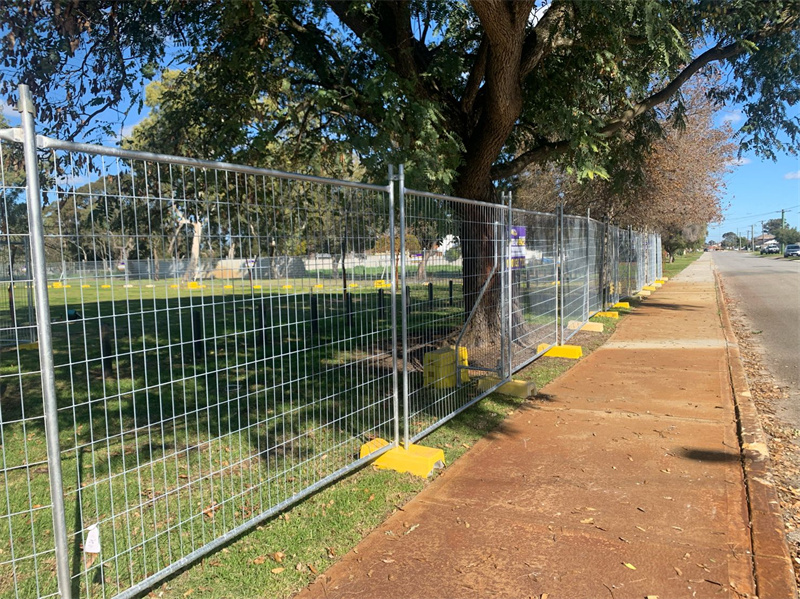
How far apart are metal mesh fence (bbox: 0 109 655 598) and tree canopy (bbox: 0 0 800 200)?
4.72 ft

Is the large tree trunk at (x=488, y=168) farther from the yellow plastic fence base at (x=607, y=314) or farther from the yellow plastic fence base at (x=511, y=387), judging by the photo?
the yellow plastic fence base at (x=607, y=314)

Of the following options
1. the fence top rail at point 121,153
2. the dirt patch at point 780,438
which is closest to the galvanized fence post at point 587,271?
the dirt patch at point 780,438

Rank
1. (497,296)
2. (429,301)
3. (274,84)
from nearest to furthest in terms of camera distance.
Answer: (429,301)
(497,296)
(274,84)

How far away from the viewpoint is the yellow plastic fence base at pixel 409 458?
15.3 ft

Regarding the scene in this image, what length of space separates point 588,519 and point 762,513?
120 cm

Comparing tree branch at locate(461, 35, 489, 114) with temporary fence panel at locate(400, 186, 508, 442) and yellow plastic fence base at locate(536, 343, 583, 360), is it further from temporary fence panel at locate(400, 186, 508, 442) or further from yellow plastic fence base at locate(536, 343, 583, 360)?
yellow plastic fence base at locate(536, 343, 583, 360)

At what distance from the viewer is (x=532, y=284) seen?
8.07 metres

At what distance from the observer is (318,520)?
3.88 meters

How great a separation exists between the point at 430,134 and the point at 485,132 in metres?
1.59

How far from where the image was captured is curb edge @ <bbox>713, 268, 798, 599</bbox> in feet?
10.4

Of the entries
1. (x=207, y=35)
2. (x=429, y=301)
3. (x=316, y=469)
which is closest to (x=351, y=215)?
(x=429, y=301)

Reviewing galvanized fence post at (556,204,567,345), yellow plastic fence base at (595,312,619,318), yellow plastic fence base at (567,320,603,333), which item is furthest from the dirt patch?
yellow plastic fence base at (595,312,619,318)

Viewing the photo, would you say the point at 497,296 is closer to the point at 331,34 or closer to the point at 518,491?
the point at 518,491

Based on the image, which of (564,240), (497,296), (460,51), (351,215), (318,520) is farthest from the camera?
(564,240)
